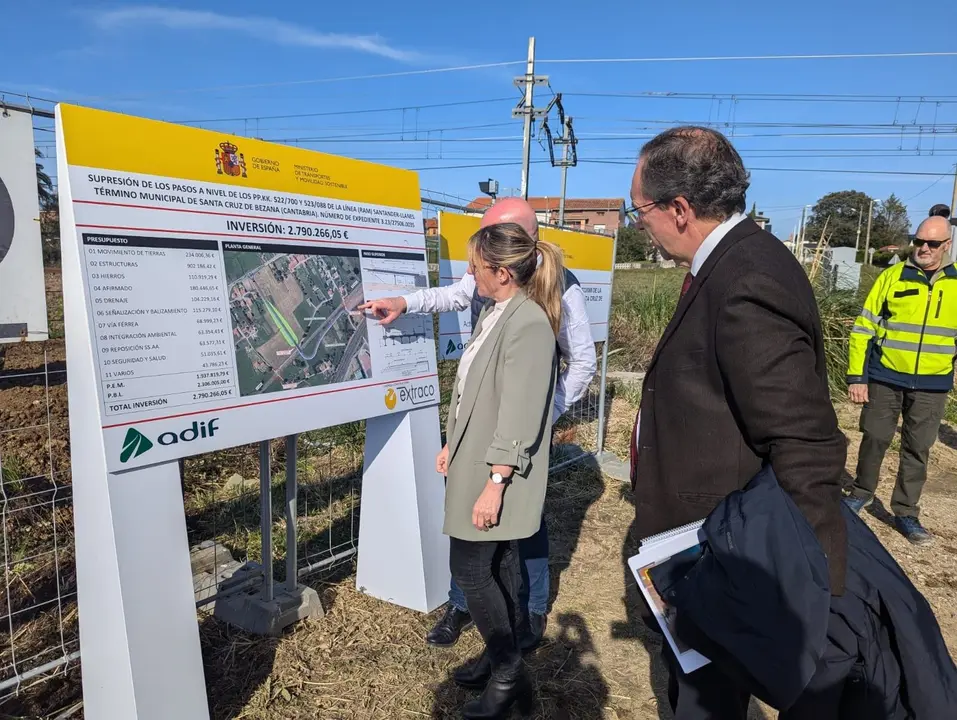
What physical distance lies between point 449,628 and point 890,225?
193 feet

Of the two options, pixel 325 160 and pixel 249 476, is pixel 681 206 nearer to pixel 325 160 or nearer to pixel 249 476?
pixel 325 160

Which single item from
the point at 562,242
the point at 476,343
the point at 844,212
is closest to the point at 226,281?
the point at 476,343

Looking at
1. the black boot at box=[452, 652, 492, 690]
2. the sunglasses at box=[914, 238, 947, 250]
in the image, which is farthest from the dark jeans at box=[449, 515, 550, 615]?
the sunglasses at box=[914, 238, 947, 250]

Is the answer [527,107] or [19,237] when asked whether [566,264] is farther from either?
[527,107]

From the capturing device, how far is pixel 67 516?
4.16 meters

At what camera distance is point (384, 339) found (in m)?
3.18

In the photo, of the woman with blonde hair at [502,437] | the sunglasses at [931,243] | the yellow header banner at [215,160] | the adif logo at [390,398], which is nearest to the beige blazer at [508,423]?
the woman with blonde hair at [502,437]

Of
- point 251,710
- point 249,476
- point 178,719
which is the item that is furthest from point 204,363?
point 249,476

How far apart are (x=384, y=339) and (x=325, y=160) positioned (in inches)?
33.4

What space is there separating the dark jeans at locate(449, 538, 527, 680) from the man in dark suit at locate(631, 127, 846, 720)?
0.81 metres

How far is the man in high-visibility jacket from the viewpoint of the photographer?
4691 mm

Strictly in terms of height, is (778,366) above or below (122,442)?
above

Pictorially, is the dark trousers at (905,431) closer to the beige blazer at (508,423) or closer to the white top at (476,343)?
the beige blazer at (508,423)

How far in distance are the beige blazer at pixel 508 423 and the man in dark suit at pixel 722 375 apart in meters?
0.56
